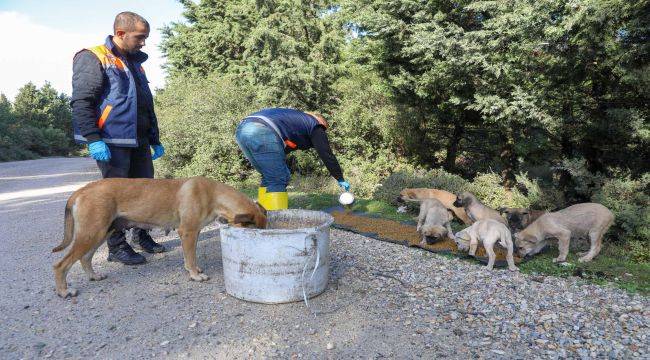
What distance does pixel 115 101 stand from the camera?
4.32 meters

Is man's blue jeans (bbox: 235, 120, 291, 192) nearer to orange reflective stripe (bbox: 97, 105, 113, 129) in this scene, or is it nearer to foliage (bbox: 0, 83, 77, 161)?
orange reflective stripe (bbox: 97, 105, 113, 129)

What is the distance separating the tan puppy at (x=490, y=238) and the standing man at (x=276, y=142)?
1904 mm

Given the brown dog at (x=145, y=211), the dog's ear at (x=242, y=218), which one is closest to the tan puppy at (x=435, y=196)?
the brown dog at (x=145, y=211)

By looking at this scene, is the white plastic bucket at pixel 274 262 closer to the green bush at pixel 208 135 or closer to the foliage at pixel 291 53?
the green bush at pixel 208 135

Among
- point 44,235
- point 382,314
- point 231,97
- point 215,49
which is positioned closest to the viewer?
point 382,314

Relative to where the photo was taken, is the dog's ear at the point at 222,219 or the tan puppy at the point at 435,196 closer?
the dog's ear at the point at 222,219

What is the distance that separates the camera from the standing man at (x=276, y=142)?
499 centimetres

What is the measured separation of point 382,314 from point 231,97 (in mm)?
13417

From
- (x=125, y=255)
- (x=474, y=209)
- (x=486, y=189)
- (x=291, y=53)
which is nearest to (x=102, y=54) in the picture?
(x=125, y=255)

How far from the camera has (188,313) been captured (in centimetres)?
360

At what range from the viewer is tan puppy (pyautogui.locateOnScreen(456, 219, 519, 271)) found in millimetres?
4824

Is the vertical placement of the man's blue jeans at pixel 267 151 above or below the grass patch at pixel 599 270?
above

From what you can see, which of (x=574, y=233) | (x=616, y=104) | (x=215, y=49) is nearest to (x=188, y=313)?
(x=574, y=233)

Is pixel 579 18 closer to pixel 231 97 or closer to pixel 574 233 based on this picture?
pixel 574 233
